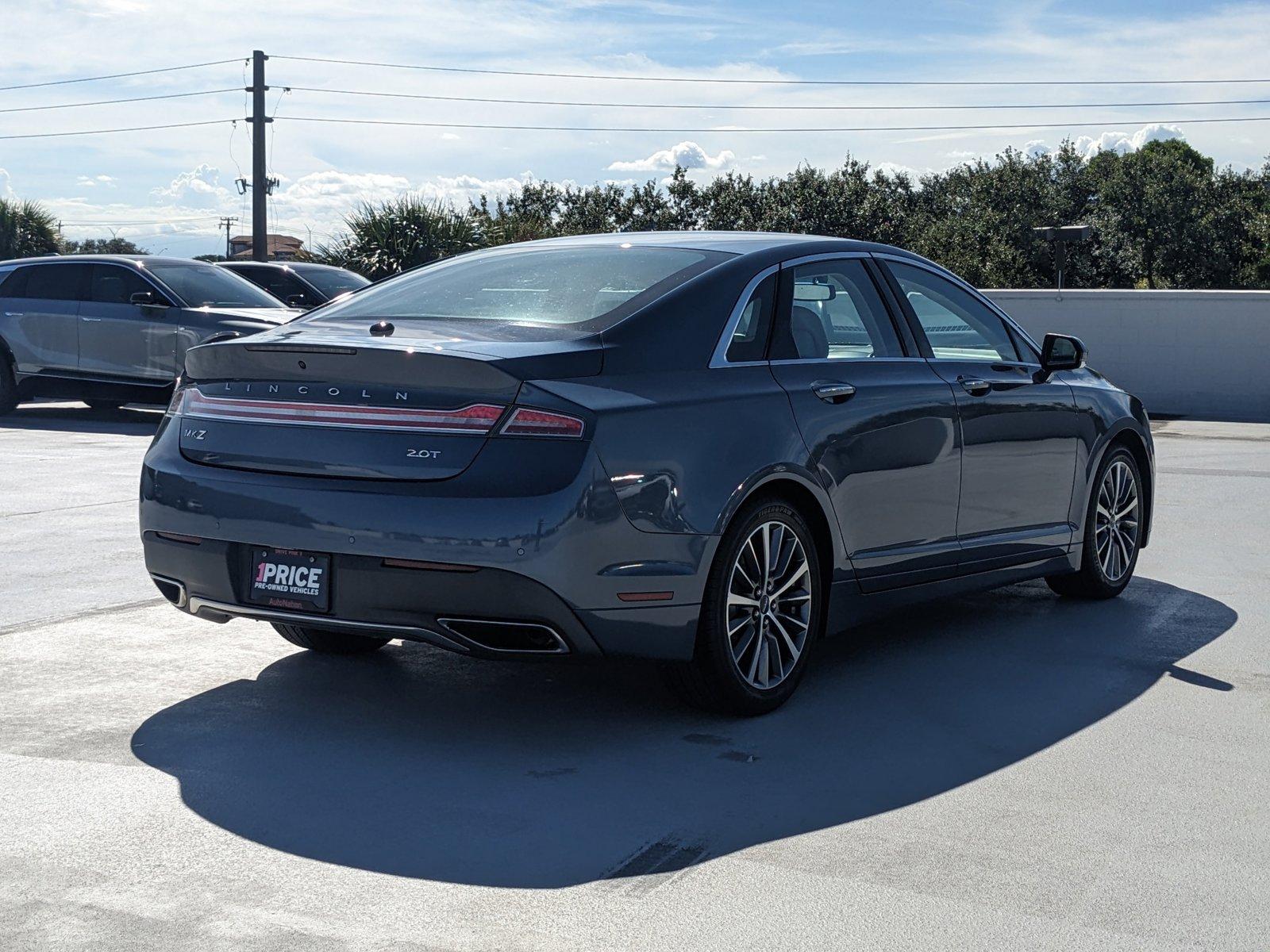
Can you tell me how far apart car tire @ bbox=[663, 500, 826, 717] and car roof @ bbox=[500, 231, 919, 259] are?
41.3 inches

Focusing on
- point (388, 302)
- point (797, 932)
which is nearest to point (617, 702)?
point (388, 302)

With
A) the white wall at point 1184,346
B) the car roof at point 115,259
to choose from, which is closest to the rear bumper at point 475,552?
the car roof at point 115,259

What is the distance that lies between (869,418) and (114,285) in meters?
12.1

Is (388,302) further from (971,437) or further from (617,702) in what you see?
(971,437)

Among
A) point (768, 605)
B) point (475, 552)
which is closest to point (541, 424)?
point (475, 552)

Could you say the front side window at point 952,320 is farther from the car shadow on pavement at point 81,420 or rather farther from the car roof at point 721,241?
the car shadow on pavement at point 81,420

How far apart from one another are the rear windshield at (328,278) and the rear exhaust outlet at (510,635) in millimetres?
Result: 16474

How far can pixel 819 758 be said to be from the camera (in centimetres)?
483

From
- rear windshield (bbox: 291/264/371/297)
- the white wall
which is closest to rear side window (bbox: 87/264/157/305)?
rear windshield (bbox: 291/264/371/297)

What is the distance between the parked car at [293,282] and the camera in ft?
67.8

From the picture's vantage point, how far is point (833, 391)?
559 centimetres

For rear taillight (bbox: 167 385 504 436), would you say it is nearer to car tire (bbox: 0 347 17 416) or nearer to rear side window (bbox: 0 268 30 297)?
car tire (bbox: 0 347 17 416)

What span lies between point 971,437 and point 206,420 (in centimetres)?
299

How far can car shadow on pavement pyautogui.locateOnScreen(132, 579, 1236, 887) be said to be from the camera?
4043 mm
